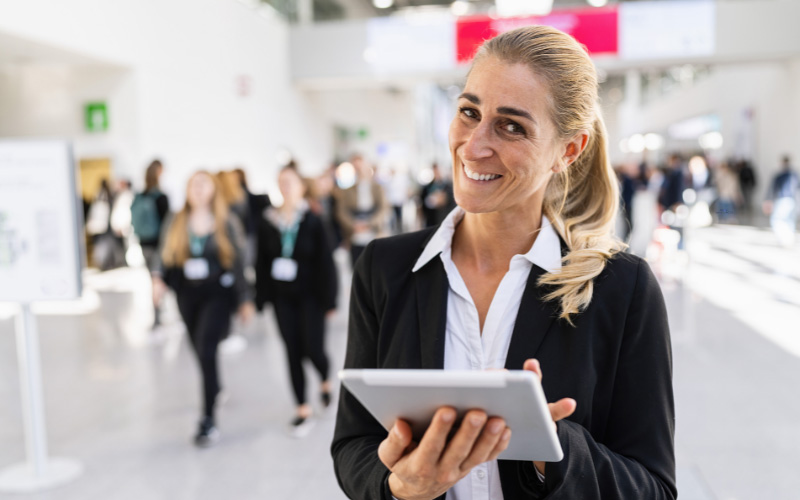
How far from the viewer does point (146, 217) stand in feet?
23.9

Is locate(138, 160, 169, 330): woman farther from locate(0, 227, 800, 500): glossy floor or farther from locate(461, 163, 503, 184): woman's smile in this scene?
locate(461, 163, 503, 184): woman's smile

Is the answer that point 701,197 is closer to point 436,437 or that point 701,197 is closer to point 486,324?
point 486,324

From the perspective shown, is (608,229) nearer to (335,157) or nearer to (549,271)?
(549,271)

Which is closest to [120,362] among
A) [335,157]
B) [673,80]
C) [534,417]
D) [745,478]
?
[745,478]

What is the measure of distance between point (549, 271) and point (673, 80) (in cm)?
3564

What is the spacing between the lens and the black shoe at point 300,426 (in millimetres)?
4426

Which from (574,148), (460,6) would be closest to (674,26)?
(460,6)

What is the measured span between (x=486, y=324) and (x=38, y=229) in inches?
134

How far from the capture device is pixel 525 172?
1336 mm

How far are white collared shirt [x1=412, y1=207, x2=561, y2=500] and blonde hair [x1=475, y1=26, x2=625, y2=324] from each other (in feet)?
0.17

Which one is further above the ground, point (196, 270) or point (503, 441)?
point (503, 441)

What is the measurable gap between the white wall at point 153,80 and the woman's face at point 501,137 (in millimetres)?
8405

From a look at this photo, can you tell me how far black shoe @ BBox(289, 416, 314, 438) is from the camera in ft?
14.5

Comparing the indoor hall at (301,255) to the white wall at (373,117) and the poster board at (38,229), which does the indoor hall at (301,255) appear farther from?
the white wall at (373,117)
